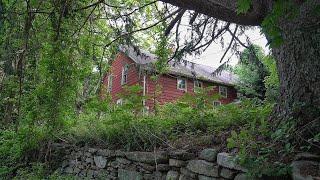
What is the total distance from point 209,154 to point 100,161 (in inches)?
104

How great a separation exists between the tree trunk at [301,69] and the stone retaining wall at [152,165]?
0.79 meters

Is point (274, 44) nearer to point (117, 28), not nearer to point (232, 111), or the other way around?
point (232, 111)

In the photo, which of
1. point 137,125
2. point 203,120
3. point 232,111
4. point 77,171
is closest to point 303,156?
→ point 232,111

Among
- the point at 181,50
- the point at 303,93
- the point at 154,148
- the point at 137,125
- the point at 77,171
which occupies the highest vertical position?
the point at 181,50

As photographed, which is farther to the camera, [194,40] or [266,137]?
[194,40]

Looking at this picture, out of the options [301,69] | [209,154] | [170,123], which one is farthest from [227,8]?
[170,123]

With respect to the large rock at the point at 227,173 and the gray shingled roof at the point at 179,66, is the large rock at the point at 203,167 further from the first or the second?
the gray shingled roof at the point at 179,66

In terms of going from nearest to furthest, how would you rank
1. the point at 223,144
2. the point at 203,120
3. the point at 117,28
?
1. the point at 223,144
2. the point at 203,120
3. the point at 117,28

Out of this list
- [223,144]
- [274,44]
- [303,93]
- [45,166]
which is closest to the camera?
[274,44]

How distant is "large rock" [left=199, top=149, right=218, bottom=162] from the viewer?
354 cm

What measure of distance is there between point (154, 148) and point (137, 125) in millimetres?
802

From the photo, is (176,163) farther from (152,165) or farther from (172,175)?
(152,165)

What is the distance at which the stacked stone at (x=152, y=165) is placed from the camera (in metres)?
3.39

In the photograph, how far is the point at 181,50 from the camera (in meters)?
6.45
